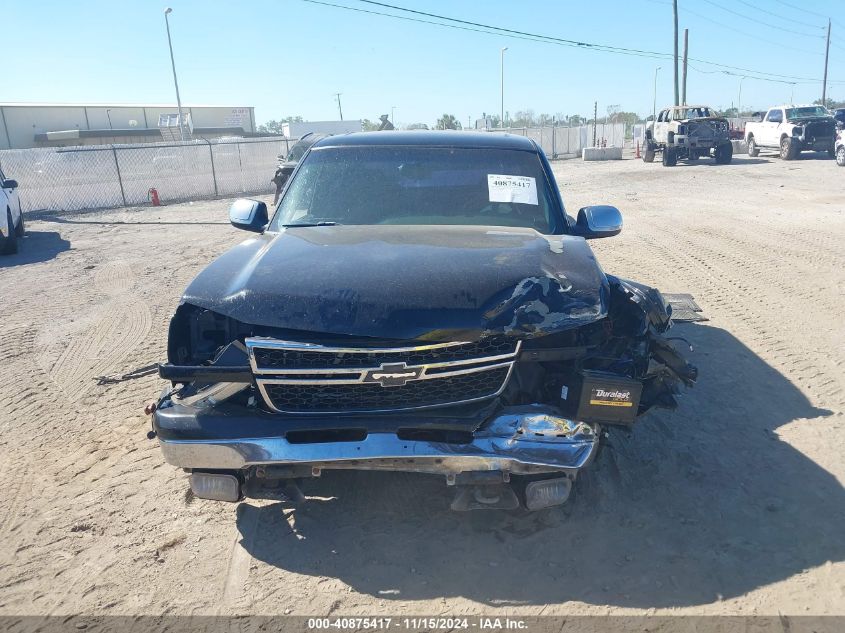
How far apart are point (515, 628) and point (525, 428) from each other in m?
0.78

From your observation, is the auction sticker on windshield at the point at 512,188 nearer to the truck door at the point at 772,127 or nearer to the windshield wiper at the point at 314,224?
the windshield wiper at the point at 314,224

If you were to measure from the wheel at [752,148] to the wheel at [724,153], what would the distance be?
4.17m

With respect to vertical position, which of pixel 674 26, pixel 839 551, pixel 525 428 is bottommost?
pixel 839 551

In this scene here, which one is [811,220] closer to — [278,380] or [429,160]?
[429,160]

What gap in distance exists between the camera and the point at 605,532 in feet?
10.2

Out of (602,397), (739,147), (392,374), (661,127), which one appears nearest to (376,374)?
(392,374)

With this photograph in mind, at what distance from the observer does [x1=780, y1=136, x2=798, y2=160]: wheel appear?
84.8ft

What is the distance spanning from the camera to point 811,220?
463 inches

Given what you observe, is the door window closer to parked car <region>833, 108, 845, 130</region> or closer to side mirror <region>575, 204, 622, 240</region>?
parked car <region>833, 108, 845, 130</region>

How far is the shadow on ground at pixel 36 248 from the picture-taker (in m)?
11.0

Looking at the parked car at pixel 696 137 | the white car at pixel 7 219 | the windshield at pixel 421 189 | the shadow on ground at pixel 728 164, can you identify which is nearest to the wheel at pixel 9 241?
the white car at pixel 7 219

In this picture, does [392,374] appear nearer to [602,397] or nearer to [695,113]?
[602,397]

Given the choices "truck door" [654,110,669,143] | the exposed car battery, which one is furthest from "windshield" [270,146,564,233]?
"truck door" [654,110,669,143]

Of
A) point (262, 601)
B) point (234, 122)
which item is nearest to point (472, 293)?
point (262, 601)
